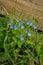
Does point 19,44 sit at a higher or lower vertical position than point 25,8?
lower

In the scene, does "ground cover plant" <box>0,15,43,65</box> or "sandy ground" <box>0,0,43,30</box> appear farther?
"sandy ground" <box>0,0,43,30</box>

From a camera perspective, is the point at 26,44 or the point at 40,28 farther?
A: the point at 40,28

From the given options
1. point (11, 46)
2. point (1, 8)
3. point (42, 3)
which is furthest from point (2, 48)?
point (42, 3)

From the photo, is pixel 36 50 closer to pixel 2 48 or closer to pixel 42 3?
pixel 2 48

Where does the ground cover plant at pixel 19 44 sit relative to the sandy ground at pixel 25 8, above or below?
below

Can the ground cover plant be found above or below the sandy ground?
below

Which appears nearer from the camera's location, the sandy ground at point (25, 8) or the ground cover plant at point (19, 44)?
the ground cover plant at point (19, 44)

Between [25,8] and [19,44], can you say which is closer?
[19,44]

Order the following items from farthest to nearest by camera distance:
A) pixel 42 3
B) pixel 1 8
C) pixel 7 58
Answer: pixel 42 3
pixel 1 8
pixel 7 58
